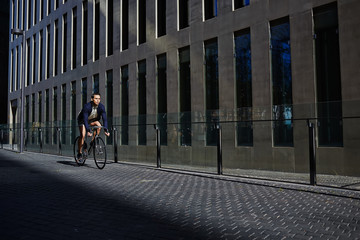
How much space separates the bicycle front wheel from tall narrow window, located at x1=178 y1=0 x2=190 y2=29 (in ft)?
24.5

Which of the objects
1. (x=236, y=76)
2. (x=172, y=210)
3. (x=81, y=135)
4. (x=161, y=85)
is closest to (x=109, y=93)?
(x=161, y=85)

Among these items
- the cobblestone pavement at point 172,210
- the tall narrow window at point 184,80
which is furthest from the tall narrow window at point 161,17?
the cobblestone pavement at point 172,210

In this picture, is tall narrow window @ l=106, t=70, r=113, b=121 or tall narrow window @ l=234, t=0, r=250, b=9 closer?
tall narrow window @ l=234, t=0, r=250, b=9

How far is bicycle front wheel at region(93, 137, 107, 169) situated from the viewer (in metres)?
10.1

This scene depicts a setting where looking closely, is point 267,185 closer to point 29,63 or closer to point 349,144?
point 349,144

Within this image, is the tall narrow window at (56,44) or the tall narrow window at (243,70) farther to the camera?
the tall narrow window at (56,44)

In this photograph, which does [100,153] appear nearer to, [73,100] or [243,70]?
[243,70]

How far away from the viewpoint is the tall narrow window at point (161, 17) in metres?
16.7

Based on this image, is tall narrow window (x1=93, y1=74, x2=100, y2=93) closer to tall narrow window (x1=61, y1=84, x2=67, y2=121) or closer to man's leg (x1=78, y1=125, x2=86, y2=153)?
tall narrow window (x1=61, y1=84, x2=67, y2=121)

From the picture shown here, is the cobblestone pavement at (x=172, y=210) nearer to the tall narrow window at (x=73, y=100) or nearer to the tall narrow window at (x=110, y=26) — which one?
the tall narrow window at (x=110, y=26)

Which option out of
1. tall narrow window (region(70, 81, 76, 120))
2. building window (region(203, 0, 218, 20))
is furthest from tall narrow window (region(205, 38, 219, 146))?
tall narrow window (region(70, 81, 76, 120))

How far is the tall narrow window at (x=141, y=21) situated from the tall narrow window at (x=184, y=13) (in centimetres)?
296

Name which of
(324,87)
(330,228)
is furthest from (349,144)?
(330,228)

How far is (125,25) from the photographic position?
19438mm
